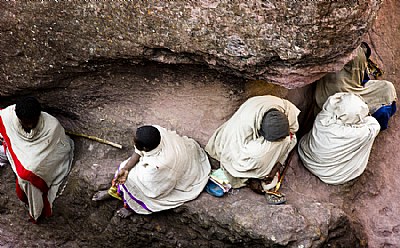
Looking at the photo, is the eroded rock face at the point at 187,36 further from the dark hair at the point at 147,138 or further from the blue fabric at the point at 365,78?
the blue fabric at the point at 365,78

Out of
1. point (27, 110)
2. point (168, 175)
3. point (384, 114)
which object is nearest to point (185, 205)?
point (168, 175)

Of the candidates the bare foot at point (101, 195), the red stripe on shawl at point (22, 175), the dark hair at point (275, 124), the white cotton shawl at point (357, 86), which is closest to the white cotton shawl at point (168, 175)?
the bare foot at point (101, 195)

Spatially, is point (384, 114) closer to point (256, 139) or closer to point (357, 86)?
point (357, 86)

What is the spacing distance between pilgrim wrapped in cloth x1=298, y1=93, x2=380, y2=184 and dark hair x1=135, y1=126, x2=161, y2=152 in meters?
1.50

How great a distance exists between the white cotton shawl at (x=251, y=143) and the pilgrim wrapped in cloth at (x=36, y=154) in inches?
55.6

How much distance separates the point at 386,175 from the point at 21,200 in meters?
3.37

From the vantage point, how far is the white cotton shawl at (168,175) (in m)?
5.01

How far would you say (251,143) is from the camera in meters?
5.11

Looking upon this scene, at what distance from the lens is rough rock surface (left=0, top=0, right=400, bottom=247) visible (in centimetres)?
517

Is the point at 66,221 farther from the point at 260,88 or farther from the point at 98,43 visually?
the point at 260,88

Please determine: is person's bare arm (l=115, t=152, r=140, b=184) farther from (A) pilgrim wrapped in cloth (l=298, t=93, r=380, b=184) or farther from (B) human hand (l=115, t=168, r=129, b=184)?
(A) pilgrim wrapped in cloth (l=298, t=93, r=380, b=184)

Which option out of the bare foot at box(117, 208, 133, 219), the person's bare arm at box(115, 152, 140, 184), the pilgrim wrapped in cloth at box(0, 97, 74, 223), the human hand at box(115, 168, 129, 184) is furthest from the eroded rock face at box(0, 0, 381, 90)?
the bare foot at box(117, 208, 133, 219)

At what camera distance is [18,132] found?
5473 millimetres

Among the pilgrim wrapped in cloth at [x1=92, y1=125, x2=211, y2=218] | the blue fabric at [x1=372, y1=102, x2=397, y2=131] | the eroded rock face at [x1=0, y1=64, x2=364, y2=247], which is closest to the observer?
the pilgrim wrapped in cloth at [x1=92, y1=125, x2=211, y2=218]
